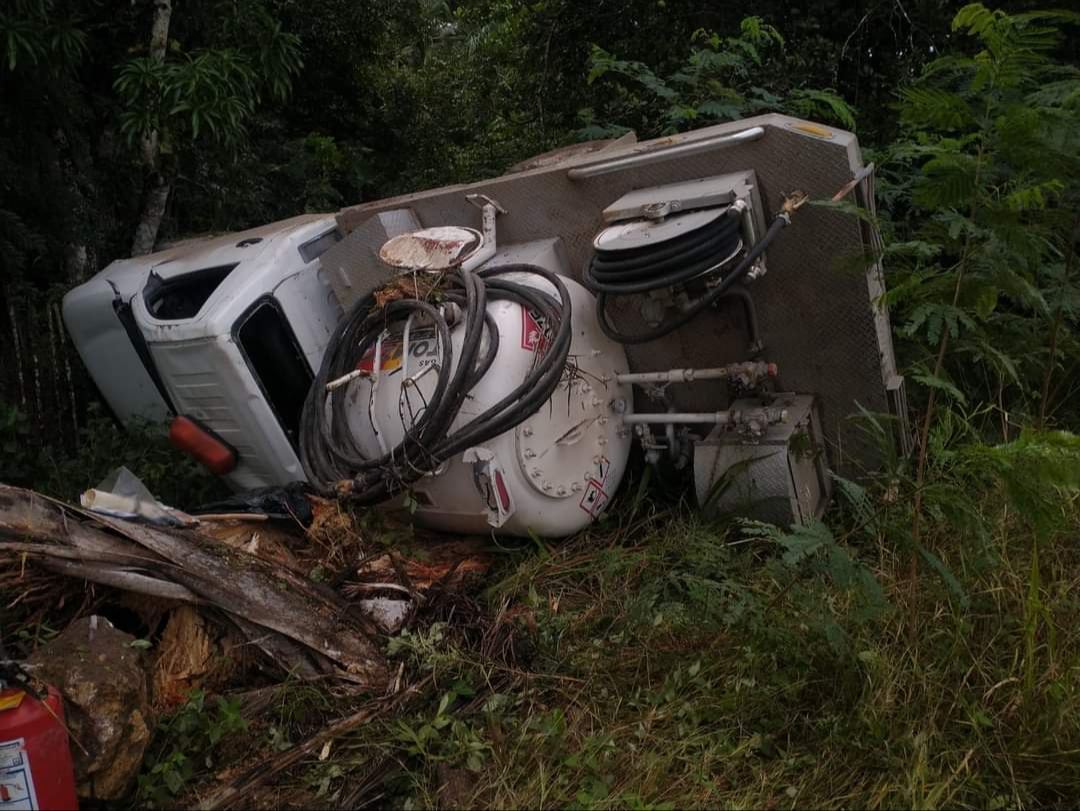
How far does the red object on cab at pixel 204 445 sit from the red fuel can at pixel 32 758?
6.47 feet

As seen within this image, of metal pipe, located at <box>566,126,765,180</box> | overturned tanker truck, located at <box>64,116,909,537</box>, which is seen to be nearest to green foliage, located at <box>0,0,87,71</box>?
overturned tanker truck, located at <box>64,116,909,537</box>

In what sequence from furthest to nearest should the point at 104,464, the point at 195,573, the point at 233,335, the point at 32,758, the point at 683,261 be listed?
1. the point at 104,464
2. the point at 233,335
3. the point at 683,261
4. the point at 195,573
5. the point at 32,758

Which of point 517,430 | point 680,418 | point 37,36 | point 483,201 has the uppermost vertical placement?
point 37,36

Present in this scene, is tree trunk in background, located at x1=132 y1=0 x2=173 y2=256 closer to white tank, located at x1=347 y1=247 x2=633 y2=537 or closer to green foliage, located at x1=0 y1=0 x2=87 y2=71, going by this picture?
green foliage, located at x1=0 y1=0 x2=87 y2=71

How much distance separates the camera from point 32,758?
2.21m

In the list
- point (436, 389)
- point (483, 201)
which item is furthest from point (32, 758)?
point (483, 201)

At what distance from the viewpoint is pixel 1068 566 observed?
10.0 ft

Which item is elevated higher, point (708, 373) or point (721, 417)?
point (708, 373)

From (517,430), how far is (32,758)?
1.88 m

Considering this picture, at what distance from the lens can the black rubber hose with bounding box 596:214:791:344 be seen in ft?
10.9

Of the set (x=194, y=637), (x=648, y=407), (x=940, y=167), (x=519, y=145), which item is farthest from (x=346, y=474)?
(x=519, y=145)

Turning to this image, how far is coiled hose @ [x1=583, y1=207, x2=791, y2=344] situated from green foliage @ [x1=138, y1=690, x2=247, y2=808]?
196cm

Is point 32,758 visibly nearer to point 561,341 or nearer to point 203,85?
point 561,341

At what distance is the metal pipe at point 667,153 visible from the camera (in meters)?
3.53
